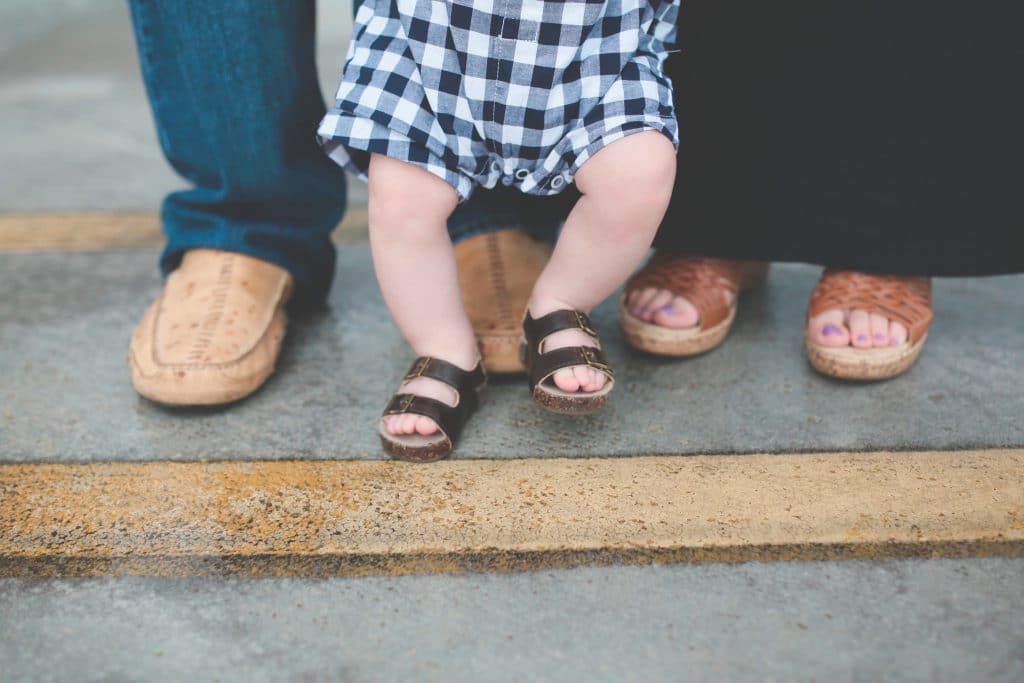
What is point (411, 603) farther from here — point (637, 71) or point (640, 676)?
point (637, 71)

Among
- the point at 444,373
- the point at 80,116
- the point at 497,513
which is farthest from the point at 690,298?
the point at 80,116

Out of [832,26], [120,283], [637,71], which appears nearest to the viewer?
[637,71]

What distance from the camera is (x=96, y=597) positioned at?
101cm

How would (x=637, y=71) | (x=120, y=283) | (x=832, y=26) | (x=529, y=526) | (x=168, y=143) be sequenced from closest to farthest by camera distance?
1. (x=529, y=526)
2. (x=637, y=71)
3. (x=832, y=26)
4. (x=168, y=143)
5. (x=120, y=283)

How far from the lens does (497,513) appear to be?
1.12 m

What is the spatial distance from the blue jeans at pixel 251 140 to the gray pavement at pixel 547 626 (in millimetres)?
750

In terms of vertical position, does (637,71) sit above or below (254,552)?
above

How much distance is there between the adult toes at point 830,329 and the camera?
55.8 inches

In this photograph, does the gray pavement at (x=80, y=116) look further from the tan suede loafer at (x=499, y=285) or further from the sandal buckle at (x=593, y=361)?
the sandal buckle at (x=593, y=361)

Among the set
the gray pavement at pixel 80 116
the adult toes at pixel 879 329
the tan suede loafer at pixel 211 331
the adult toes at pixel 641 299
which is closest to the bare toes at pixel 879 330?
the adult toes at pixel 879 329

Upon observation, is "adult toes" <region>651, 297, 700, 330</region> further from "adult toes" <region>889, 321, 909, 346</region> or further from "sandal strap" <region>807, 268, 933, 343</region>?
"adult toes" <region>889, 321, 909, 346</region>

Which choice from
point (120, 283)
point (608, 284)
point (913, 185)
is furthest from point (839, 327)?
point (120, 283)

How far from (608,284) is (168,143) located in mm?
889

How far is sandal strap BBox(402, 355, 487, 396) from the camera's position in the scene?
1297 mm
